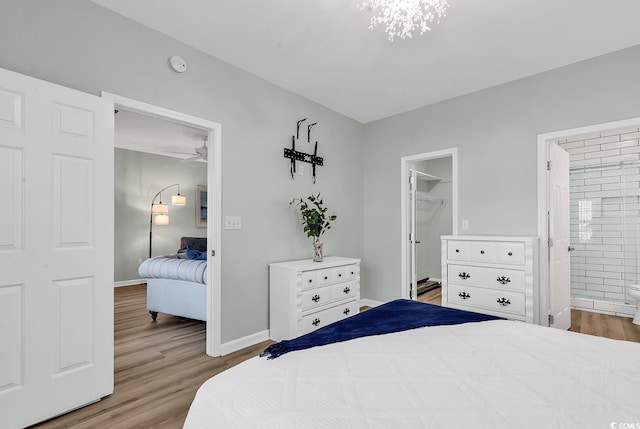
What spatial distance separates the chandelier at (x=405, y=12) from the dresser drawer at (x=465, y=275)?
7.18 feet

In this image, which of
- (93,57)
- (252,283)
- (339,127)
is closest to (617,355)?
(252,283)

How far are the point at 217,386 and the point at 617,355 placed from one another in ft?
4.98

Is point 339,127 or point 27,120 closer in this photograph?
point 27,120

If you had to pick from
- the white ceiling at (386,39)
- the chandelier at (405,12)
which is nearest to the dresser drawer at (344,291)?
the white ceiling at (386,39)

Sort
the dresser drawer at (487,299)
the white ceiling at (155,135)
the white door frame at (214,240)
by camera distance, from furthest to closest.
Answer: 1. the white ceiling at (155,135)
2. the dresser drawer at (487,299)
3. the white door frame at (214,240)

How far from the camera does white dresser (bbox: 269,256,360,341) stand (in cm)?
297

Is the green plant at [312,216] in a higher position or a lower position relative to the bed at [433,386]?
higher

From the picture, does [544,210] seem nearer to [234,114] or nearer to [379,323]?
[379,323]

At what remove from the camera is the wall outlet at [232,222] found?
114 inches

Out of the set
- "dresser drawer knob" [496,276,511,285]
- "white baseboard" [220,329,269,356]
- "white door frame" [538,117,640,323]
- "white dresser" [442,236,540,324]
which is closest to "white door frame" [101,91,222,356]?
"white baseboard" [220,329,269,356]

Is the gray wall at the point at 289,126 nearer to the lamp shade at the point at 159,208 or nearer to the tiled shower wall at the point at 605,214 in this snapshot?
the tiled shower wall at the point at 605,214

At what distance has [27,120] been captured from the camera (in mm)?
1783

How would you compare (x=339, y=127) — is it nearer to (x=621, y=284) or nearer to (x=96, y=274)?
(x=96, y=274)

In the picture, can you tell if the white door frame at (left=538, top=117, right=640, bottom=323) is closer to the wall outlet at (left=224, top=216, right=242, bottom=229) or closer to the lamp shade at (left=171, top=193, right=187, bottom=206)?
the wall outlet at (left=224, top=216, right=242, bottom=229)
